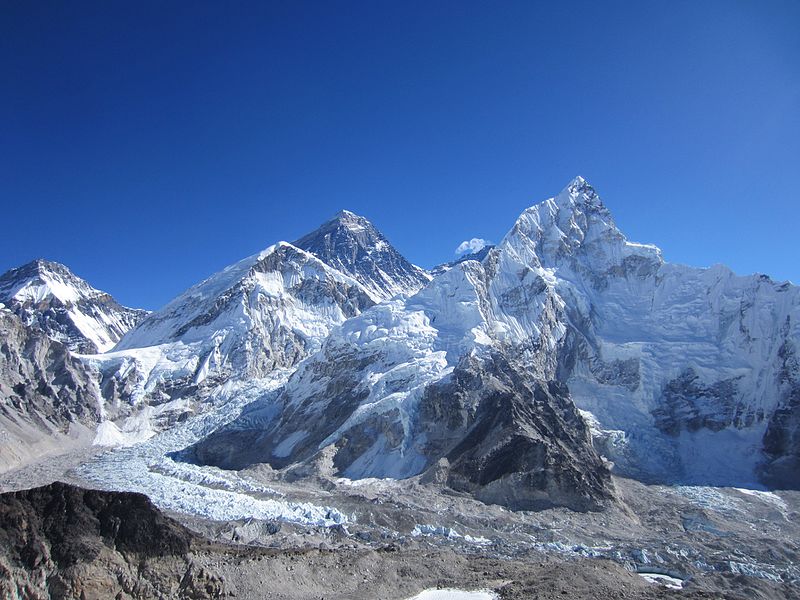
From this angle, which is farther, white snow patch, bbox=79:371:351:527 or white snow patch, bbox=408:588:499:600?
white snow patch, bbox=79:371:351:527

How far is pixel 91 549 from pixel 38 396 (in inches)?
5487

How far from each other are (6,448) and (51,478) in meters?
21.3

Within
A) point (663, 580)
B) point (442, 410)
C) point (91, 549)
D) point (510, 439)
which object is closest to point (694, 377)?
point (442, 410)

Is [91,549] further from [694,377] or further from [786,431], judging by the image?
[694,377]

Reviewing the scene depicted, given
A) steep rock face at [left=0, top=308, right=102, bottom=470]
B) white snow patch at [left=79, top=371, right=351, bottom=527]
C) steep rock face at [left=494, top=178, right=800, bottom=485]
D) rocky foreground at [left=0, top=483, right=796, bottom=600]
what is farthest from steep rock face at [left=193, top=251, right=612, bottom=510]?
rocky foreground at [left=0, top=483, right=796, bottom=600]

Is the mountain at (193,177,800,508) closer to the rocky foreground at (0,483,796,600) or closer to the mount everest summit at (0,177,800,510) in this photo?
the mount everest summit at (0,177,800,510)

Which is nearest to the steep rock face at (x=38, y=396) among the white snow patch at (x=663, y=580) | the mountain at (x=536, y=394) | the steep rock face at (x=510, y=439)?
the mountain at (x=536, y=394)

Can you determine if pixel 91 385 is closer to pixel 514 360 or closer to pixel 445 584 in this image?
pixel 514 360

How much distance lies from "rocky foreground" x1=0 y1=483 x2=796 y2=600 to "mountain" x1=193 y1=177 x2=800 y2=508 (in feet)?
140

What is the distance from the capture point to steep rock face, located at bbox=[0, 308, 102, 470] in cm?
14350

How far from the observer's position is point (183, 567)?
47812 mm

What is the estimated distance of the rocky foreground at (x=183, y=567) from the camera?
4191 centimetres

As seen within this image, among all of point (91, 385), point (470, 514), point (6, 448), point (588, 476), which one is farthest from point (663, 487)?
point (91, 385)

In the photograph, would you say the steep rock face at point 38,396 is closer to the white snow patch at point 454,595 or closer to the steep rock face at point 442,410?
the steep rock face at point 442,410
